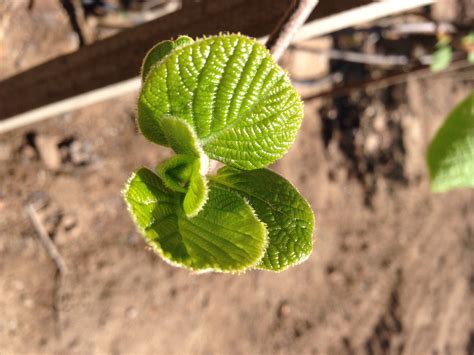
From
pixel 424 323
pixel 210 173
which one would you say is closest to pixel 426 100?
pixel 424 323

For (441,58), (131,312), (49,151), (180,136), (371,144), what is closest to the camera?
(180,136)

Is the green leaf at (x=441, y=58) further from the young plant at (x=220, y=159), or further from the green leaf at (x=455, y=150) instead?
the young plant at (x=220, y=159)

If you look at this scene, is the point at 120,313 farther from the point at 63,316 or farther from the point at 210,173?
the point at 210,173

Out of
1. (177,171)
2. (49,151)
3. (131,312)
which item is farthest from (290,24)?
(131,312)

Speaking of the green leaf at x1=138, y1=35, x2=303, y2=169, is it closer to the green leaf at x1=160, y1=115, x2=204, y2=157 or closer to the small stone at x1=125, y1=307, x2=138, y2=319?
the green leaf at x1=160, y1=115, x2=204, y2=157

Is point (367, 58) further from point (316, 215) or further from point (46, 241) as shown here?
point (46, 241)

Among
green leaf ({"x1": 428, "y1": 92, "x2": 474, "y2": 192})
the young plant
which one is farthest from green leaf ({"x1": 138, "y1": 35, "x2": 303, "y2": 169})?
green leaf ({"x1": 428, "y1": 92, "x2": 474, "y2": 192})

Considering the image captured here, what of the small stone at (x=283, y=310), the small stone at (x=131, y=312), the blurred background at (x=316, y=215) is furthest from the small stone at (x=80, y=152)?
the small stone at (x=283, y=310)
